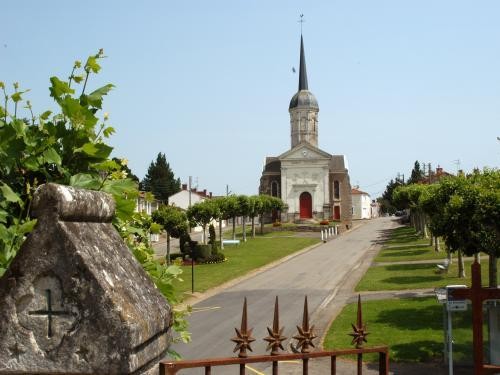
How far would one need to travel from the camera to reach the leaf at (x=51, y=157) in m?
3.03

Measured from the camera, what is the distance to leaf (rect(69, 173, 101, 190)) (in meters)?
3.05

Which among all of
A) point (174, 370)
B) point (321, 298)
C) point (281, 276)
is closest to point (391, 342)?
point (321, 298)

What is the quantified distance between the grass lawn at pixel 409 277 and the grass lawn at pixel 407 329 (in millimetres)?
3792

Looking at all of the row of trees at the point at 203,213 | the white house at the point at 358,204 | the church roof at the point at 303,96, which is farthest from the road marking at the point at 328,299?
the white house at the point at 358,204

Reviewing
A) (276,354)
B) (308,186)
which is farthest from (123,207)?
(308,186)

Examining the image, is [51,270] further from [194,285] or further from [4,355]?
[194,285]

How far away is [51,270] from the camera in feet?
7.99

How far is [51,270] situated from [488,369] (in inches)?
184

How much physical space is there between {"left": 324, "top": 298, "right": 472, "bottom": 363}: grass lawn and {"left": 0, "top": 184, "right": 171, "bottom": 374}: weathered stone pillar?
12.4 metres

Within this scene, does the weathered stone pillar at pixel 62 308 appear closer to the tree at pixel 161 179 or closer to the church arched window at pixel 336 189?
the church arched window at pixel 336 189

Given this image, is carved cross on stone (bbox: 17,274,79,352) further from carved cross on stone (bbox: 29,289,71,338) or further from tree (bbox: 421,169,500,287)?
tree (bbox: 421,169,500,287)

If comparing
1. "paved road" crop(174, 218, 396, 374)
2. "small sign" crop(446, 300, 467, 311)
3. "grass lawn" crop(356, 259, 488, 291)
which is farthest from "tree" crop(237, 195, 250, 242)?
"small sign" crop(446, 300, 467, 311)

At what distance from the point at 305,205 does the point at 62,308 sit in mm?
80687

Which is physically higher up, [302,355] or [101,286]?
[101,286]
